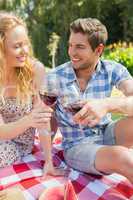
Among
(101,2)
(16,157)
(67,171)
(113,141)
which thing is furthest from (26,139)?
(101,2)

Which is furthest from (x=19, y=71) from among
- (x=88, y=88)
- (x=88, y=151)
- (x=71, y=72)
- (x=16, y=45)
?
(x=88, y=151)

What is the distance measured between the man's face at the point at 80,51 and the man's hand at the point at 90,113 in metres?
0.60

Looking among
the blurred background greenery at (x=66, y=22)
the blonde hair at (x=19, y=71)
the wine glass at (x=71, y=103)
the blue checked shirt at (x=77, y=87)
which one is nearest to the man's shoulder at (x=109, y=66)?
the blue checked shirt at (x=77, y=87)

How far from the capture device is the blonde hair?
3.74 meters

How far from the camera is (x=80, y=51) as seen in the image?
3.77 metres

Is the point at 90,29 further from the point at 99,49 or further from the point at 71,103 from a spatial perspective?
the point at 71,103

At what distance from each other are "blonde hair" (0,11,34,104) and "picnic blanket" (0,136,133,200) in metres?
0.52

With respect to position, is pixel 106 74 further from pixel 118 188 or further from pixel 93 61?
pixel 118 188

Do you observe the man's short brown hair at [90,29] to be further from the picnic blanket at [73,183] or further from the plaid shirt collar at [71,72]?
the picnic blanket at [73,183]

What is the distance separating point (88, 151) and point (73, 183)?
244 millimetres

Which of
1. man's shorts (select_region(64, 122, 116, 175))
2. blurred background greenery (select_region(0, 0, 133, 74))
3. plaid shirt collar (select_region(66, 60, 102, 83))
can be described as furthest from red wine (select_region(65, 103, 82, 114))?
blurred background greenery (select_region(0, 0, 133, 74))

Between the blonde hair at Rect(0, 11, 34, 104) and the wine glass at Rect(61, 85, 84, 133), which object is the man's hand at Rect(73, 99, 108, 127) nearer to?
the wine glass at Rect(61, 85, 84, 133)

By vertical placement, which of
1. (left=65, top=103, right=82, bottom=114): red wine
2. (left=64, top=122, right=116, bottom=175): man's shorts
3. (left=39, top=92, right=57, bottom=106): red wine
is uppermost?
(left=39, top=92, right=57, bottom=106): red wine

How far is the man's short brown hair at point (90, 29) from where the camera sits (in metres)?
3.74
